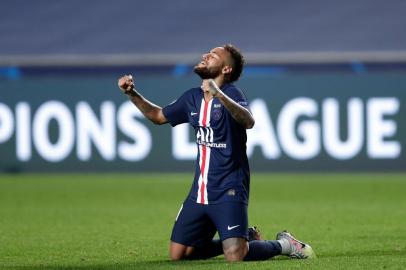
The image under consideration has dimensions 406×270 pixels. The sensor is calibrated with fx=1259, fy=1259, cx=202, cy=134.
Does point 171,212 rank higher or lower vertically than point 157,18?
lower

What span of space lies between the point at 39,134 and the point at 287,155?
4.03m

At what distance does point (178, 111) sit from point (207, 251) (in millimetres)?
1171

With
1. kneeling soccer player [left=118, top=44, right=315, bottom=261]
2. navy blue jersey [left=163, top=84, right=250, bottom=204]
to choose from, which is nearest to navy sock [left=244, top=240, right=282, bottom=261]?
kneeling soccer player [left=118, top=44, right=315, bottom=261]

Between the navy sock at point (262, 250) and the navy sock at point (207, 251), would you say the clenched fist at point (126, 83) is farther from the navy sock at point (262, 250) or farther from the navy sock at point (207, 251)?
the navy sock at point (262, 250)

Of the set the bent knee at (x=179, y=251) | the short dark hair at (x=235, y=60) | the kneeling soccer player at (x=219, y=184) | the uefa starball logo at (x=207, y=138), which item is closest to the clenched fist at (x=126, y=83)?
the kneeling soccer player at (x=219, y=184)

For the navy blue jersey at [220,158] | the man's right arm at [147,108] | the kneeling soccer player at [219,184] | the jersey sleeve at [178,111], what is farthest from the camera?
the jersey sleeve at [178,111]

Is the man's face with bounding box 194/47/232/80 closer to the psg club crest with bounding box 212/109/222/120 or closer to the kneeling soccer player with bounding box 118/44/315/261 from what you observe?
the kneeling soccer player with bounding box 118/44/315/261

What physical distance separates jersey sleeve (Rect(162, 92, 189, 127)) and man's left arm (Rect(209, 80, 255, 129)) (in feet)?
2.48

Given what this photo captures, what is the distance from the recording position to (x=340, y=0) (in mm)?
23797

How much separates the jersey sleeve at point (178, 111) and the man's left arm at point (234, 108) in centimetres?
76

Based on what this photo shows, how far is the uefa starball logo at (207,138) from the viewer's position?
9991 mm

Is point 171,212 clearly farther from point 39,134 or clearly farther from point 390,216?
point 39,134

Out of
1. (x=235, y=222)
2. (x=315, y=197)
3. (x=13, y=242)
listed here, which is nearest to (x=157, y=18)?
(x=315, y=197)

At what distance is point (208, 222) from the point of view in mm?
10094
